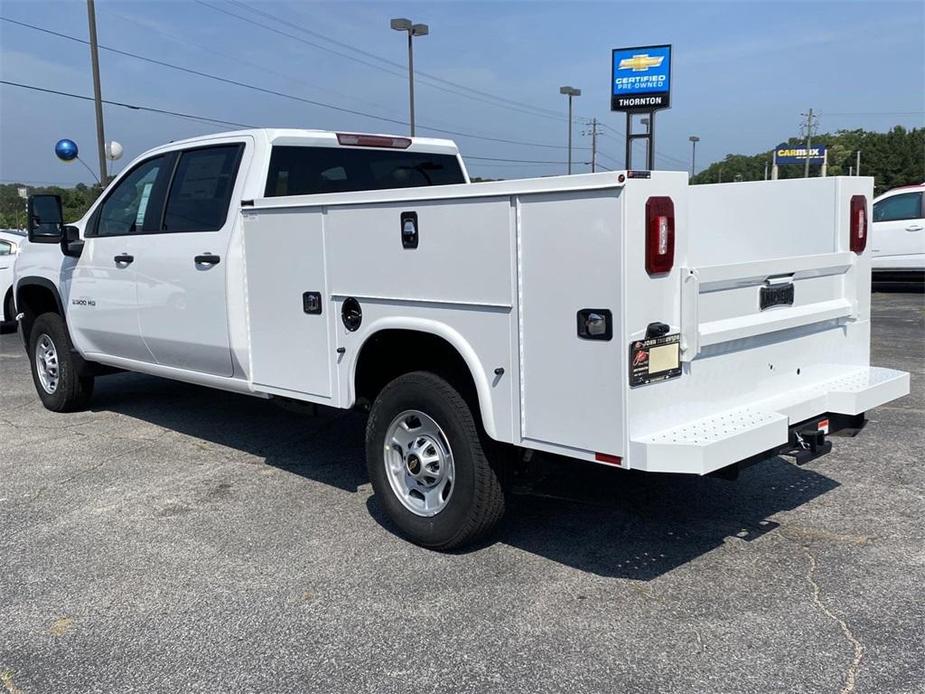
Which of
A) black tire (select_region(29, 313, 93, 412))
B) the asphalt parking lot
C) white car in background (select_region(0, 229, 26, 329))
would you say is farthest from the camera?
white car in background (select_region(0, 229, 26, 329))

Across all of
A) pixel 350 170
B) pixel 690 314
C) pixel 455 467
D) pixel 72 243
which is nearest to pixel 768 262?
pixel 690 314

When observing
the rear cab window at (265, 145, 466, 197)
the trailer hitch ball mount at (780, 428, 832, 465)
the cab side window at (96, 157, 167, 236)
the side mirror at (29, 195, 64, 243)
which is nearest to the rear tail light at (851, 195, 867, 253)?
the trailer hitch ball mount at (780, 428, 832, 465)

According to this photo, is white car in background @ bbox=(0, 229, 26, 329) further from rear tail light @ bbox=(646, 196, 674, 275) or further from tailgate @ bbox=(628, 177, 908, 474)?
rear tail light @ bbox=(646, 196, 674, 275)

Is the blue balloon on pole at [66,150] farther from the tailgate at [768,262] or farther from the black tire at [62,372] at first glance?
the tailgate at [768,262]

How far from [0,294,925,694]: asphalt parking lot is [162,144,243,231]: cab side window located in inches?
66.0

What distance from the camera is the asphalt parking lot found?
10.8 feet

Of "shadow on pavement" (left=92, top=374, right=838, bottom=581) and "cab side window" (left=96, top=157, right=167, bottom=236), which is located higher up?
"cab side window" (left=96, top=157, right=167, bottom=236)

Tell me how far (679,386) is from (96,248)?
4.89 meters

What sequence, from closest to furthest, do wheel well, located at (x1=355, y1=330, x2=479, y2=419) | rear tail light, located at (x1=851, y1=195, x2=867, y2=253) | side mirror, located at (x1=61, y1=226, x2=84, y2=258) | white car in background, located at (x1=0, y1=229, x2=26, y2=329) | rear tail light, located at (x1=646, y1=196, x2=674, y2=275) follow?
rear tail light, located at (x1=646, y1=196, x2=674, y2=275)
wheel well, located at (x1=355, y1=330, x2=479, y2=419)
rear tail light, located at (x1=851, y1=195, x2=867, y2=253)
side mirror, located at (x1=61, y1=226, x2=84, y2=258)
white car in background, located at (x1=0, y1=229, x2=26, y2=329)

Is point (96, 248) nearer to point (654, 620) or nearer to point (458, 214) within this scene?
point (458, 214)

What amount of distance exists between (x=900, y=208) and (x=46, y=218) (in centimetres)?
1487

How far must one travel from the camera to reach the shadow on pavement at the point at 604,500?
4.37 m

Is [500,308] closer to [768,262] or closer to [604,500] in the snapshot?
[768,262]

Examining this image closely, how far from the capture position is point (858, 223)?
467 centimetres
